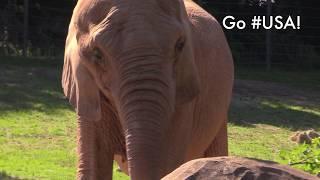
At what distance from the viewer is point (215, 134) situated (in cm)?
700

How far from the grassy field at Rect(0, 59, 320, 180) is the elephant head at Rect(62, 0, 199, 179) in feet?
13.2

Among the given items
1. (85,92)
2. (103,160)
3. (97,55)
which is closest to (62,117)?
(103,160)

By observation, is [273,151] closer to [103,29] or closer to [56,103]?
[56,103]

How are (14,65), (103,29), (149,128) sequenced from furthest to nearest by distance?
(14,65)
(103,29)
(149,128)

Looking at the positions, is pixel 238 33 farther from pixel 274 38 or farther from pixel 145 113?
pixel 145 113

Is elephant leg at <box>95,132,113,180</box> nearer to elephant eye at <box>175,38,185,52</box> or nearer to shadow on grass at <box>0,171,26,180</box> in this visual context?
elephant eye at <box>175,38,185,52</box>

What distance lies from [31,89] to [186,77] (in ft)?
34.1

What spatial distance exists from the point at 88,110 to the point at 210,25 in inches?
72.0

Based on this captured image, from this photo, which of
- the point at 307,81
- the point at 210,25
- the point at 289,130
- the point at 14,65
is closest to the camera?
the point at 210,25

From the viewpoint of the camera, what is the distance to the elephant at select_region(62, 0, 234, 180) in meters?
4.70

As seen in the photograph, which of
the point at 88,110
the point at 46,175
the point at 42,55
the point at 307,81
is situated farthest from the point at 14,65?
the point at 88,110

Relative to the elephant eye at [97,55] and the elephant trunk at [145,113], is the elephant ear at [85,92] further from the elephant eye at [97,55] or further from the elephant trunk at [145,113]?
the elephant trunk at [145,113]

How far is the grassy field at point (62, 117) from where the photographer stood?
10391mm

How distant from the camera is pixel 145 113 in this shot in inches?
184
